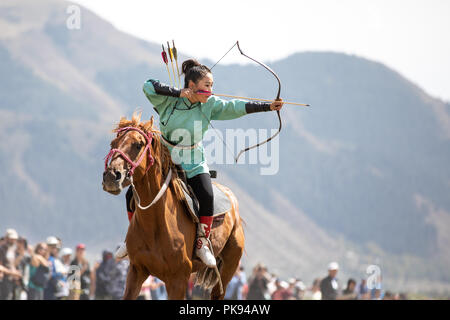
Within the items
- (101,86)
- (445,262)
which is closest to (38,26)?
(101,86)

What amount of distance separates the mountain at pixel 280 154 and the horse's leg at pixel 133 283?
83270mm

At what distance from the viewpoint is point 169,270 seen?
8.34 meters

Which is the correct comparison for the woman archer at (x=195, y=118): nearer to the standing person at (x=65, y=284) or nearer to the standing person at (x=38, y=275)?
the standing person at (x=65, y=284)

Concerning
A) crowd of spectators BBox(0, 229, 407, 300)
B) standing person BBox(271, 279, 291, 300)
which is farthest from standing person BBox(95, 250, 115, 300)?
standing person BBox(271, 279, 291, 300)

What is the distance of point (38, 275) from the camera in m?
15.8

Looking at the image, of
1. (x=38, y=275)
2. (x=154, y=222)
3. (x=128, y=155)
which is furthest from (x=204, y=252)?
(x=38, y=275)

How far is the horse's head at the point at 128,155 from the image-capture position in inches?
296

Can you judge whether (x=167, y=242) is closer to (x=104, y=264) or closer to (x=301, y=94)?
(x=104, y=264)

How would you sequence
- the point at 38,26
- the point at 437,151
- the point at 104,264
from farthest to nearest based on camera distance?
the point at 38,26
the point at 437,151
the point at 104,264

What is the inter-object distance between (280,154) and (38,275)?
148 m

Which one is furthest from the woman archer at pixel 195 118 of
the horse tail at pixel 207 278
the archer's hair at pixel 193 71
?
the horse tail at pixel 207 278

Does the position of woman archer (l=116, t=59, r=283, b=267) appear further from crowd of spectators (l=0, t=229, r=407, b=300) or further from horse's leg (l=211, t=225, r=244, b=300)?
crowd of spectators (l=0, t=229, r=407, b=300)

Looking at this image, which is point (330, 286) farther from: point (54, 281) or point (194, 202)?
point (194, 202)
